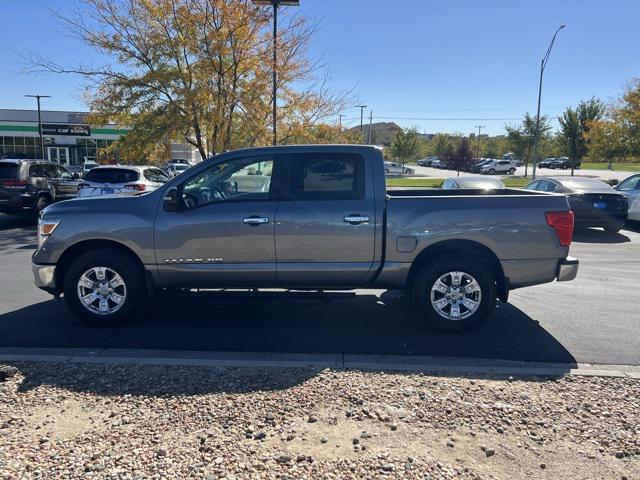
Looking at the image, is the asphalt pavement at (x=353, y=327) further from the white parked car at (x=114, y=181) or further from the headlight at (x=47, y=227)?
the white parked car at (x=114, y=181)

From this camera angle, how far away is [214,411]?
3.48m

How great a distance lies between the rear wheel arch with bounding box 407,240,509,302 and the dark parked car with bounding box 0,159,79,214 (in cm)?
1207

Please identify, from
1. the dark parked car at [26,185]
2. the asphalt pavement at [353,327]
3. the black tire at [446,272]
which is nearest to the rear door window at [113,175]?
the dark parked car at [26,185]

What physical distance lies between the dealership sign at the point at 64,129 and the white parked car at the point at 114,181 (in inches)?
1649

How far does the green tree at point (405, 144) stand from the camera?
51.2 m

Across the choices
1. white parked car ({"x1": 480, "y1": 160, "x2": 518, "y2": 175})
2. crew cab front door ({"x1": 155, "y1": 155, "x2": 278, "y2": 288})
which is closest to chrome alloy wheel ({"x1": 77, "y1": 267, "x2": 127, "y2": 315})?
crew cab front door ({"x1": 155, "y1": 155, "x2": 278, "y2": 288})

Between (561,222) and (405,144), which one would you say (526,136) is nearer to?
(405,144)

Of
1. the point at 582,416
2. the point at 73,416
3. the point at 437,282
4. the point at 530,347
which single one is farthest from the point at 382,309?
the point at 73,416

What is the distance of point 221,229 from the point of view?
17.2 ft

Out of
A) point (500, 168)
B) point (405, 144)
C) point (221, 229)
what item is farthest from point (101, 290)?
point (500, 168)

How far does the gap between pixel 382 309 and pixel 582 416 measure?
3006 millimetres

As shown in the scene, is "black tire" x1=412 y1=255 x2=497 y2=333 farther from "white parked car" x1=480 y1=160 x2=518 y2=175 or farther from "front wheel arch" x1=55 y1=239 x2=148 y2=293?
"white parked car" x1=480 y1=160 x2=518 y2=175

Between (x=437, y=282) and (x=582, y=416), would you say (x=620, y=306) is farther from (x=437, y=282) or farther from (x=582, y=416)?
(x=582, y=416)

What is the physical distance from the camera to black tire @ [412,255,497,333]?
205 inches
